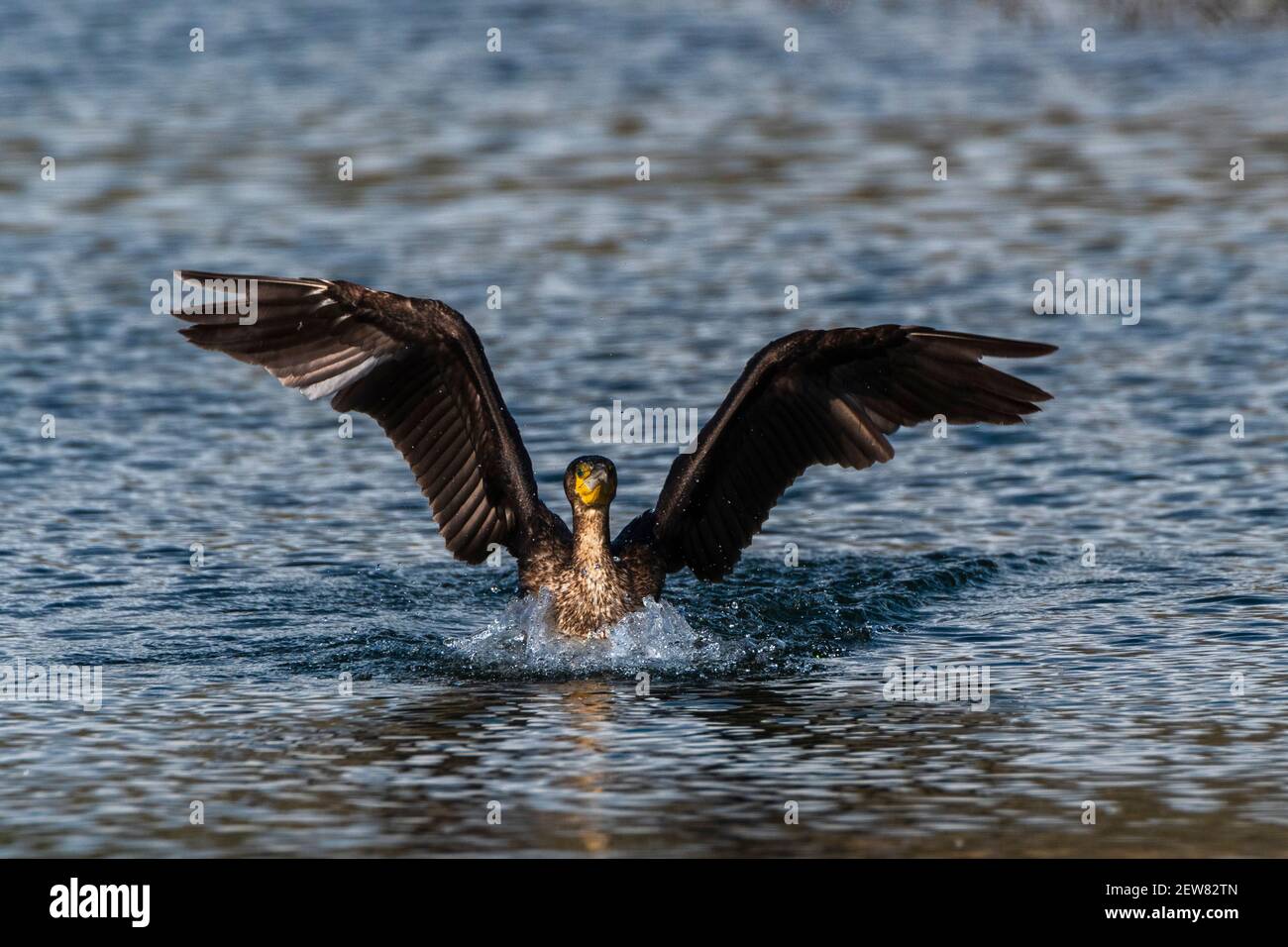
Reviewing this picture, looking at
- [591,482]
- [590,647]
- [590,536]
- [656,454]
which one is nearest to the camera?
[591,482]

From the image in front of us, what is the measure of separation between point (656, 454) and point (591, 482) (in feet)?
12.2

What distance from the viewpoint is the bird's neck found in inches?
388

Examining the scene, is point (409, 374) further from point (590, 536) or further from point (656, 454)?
point (656, 454)

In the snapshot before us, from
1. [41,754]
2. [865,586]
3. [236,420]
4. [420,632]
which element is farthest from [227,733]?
[236,420]

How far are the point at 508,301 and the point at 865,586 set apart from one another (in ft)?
21.0

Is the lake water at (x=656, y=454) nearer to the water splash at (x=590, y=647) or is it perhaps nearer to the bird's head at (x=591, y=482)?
the water splash at (x=590, y=647)

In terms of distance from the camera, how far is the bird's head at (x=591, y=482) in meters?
9.65

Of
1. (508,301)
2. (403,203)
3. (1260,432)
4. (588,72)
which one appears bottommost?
(1260,432)

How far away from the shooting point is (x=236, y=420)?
1398cm

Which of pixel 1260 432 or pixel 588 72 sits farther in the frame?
pixel 588 72

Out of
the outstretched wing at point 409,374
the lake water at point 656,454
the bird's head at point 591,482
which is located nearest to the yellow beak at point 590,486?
the bird's head at point 591,482

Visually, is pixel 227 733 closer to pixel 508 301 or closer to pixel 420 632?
pixel 420 632

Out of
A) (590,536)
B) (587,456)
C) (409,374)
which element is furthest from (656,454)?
(409,374)

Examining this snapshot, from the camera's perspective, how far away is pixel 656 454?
43.8 ft
